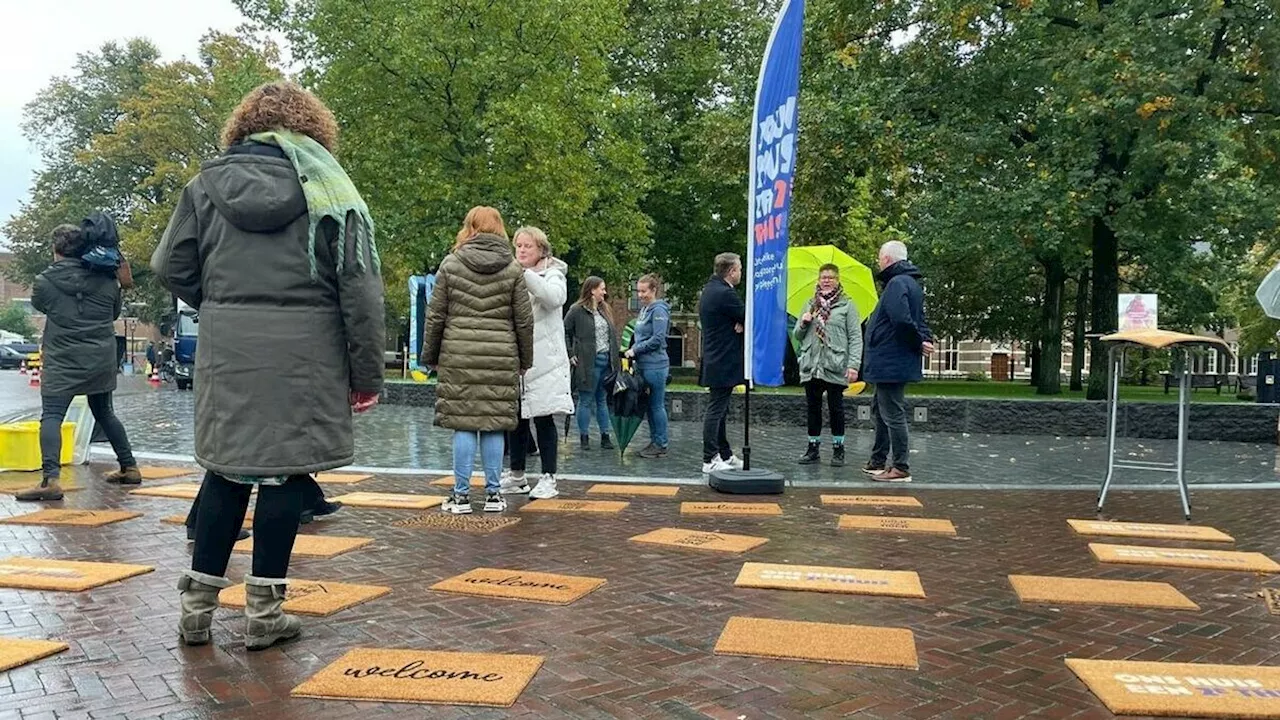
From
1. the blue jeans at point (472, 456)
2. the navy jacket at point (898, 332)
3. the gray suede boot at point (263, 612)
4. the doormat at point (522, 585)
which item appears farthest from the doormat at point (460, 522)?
the navy jacket at point (898, 332)

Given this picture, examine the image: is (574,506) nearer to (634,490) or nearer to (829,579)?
(634,490)

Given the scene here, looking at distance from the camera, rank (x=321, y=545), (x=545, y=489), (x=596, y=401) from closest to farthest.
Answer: (x=321, y=545) < (x=545, y=489) < (x=596, y=401)

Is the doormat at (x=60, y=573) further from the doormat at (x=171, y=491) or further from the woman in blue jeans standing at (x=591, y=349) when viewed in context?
the woman in blue jeans standing at (x=591, y=349)

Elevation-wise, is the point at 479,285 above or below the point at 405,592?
above

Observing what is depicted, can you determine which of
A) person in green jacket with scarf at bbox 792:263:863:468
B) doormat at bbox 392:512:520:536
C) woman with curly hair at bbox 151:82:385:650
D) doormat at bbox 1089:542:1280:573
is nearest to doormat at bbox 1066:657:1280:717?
doormat at bbox 1089:542:1280:573

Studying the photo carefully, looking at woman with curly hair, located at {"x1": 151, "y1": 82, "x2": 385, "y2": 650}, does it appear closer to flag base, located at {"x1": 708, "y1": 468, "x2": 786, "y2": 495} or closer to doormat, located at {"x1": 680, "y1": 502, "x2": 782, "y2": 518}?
doormat, located at {"x1": 680, "y1": 502, "x2": 782, "y2": 518}

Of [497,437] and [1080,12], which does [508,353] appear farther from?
[1080,12]

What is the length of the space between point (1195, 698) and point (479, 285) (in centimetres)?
451

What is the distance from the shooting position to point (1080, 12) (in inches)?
693

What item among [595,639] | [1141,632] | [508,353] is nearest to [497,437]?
[508,353]

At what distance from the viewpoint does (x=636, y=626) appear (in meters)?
3.96

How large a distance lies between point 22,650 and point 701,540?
346cm

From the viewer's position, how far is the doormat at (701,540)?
5545mm

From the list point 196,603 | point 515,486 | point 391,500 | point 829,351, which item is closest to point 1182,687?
point 196,603
